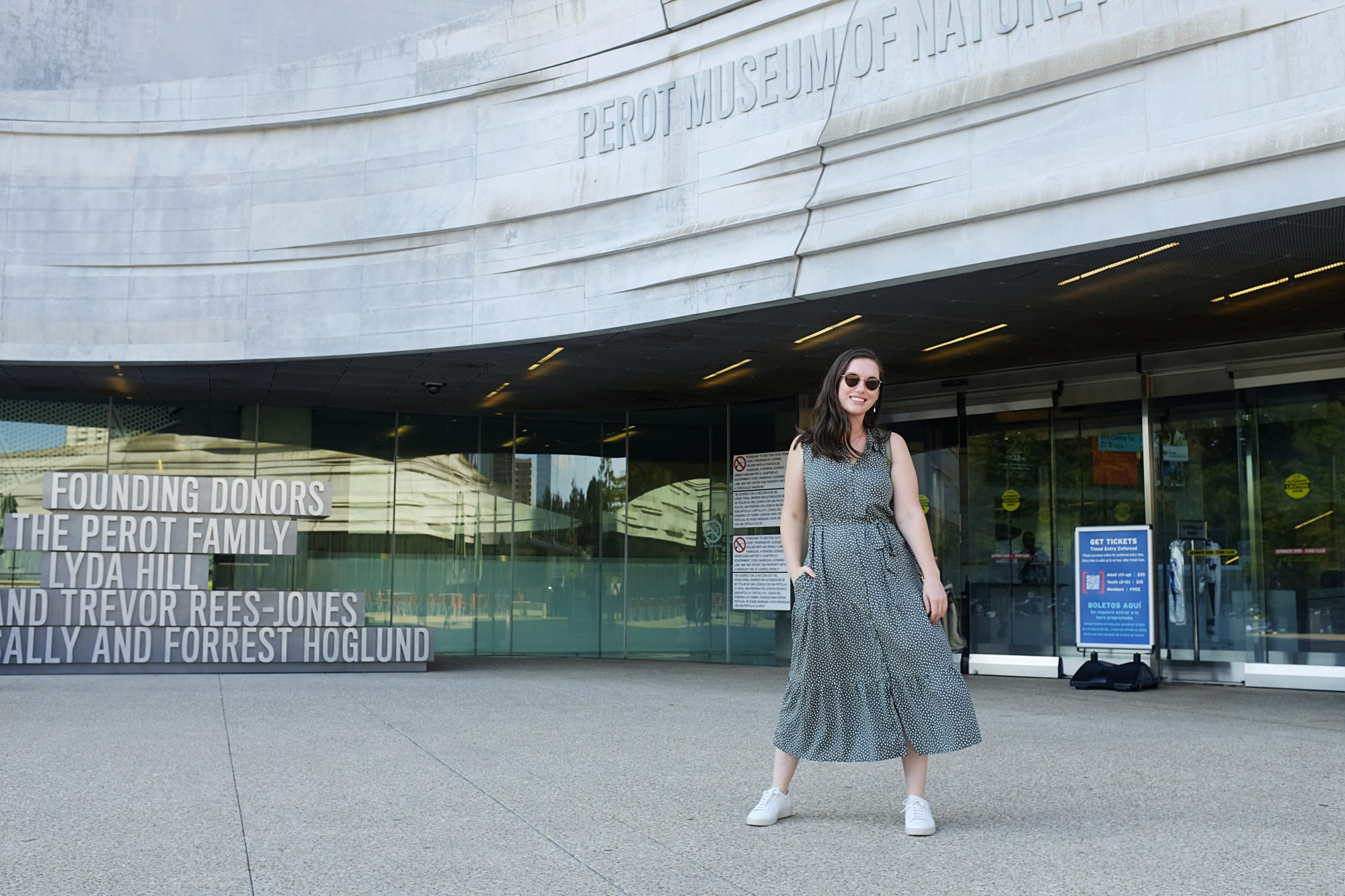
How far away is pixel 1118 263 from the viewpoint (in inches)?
385

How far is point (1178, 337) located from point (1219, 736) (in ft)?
20.0

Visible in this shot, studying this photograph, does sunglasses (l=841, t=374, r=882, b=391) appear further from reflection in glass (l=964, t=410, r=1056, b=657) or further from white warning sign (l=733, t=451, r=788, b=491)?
white warning sign (l=733, t=451, r=788, b=491)

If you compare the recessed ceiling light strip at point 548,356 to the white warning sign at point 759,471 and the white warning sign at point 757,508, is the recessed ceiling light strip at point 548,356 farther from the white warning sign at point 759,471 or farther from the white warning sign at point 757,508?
the white warning sign at point 757,508

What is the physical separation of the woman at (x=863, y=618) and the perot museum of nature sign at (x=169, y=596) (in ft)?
35.9

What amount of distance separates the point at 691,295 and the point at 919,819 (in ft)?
25.6

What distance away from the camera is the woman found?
4.63m

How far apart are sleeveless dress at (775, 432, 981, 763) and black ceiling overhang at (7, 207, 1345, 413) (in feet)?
17.5

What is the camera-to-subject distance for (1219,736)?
325 inches

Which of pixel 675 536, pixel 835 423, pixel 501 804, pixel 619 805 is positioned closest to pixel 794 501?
pixel 835 423

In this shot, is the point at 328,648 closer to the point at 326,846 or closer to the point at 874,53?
the point at 874,53

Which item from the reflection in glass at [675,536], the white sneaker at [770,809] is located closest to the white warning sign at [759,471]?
the reflection in glass at [675,536]

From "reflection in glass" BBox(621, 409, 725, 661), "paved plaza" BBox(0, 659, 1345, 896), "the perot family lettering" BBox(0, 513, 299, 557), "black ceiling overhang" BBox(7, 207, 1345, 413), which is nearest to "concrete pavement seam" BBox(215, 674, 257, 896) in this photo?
"paved plaza" BBox(0, 659, 1345, 896)

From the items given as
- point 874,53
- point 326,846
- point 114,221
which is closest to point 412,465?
point 114,221

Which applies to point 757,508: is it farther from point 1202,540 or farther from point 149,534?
point 149,534
